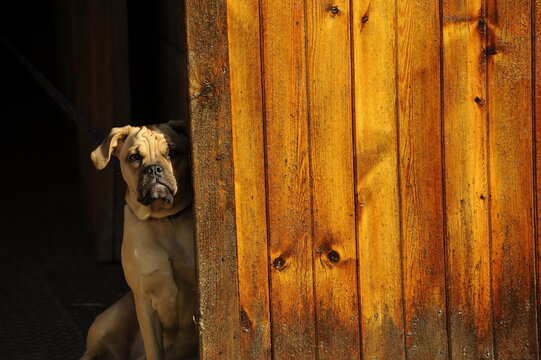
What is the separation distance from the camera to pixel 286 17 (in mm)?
3842

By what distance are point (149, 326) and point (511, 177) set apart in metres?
1.59

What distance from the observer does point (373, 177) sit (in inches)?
156

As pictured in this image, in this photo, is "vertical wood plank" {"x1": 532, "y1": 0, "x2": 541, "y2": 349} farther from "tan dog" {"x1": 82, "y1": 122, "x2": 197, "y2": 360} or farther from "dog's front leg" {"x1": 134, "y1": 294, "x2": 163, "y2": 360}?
"dog's front leg" {"x1": 134, "y1": 294, "x2": 163, "y2": 360}

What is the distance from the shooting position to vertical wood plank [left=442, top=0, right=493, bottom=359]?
3.92 meters

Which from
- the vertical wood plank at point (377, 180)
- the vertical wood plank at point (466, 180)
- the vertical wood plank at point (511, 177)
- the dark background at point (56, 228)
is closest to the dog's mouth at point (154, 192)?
the vertical wood plank at point (377, 180)

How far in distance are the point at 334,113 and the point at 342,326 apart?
0.82m

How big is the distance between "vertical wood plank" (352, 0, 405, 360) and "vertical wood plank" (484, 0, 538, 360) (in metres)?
0.37

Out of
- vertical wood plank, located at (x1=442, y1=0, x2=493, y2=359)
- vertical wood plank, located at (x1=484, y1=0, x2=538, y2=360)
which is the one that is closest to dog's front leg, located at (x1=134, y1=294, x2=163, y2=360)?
vertical wood plank, located at (x1=442, y1=0, x2=493, y2=359)

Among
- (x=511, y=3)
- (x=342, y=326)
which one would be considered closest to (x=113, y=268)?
(x=342, y=326)

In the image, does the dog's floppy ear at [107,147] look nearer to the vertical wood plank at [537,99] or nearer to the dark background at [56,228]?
the dark background at [56,228]

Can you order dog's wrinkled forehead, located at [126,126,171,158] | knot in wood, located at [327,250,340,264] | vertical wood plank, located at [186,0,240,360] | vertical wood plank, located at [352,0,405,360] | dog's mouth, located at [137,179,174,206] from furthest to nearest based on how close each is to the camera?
dog's wrinkled forehead, located at [126,126,171,158] → dog's mouth, located at [137,179,174,206] → knot in wood, located at [327,250,340,264] → vertical wood plank, located at [352,0,405,360] → vertical wood plank, located at [186,0,240,360]

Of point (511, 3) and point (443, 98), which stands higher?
point (511, 3)

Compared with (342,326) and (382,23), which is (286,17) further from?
(342,326)

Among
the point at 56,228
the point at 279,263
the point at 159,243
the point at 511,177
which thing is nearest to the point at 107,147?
the point at 159,243
